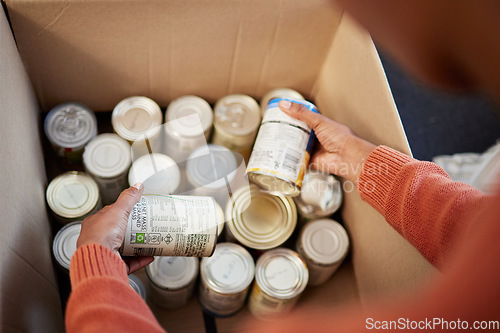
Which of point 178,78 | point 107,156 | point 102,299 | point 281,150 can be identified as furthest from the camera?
point 178,78

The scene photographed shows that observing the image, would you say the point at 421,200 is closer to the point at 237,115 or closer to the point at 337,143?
the point at 337,143

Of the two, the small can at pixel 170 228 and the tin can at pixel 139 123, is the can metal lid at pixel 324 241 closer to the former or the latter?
the small can at pixel 170 228

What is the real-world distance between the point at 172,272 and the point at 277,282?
0.79 ft

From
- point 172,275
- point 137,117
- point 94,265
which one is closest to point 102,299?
point 94,265

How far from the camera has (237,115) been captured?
111 cm

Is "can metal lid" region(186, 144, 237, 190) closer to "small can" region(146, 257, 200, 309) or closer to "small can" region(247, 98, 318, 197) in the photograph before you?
"small can" region(247, 98, 318, 197)

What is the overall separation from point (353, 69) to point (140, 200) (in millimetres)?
605

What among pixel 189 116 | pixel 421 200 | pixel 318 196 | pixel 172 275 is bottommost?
pixel 172 275

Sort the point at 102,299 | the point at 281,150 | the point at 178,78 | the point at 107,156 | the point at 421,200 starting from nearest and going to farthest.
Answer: the point at 102,299 → the point at 421,200 → the point at 281,150 → the point at 107,156 → the point at 178,78

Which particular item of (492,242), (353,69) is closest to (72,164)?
(353,69)

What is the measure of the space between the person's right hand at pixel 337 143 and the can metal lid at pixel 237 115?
0.15 meters

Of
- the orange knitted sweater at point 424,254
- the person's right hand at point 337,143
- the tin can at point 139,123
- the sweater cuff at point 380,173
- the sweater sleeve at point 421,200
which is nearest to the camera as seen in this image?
the orange knitted sweater at point 424,254

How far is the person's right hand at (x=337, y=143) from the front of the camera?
952mm

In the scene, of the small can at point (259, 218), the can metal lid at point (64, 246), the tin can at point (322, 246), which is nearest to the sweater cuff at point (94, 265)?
the can metal lid at point (64, 246)
